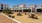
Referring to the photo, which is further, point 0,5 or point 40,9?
point 0,5

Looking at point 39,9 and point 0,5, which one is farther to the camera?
point 0,5

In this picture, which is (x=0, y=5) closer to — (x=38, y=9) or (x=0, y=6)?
(x=0, y=6)

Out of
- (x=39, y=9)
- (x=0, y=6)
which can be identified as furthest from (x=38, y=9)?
(x=0, y=6)

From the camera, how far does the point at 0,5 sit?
61.6m

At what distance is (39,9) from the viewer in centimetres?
4856

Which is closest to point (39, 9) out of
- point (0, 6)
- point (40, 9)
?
point (40, 9)

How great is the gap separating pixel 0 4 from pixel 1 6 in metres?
1.29

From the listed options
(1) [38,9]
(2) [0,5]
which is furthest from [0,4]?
(1) [38,9]

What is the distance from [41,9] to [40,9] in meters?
0.50

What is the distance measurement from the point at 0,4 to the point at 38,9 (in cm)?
2418

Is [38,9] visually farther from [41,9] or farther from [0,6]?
[0,6]

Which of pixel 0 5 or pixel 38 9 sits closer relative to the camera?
pixel 38 9

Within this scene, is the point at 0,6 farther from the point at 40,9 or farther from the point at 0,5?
the point at 40,9

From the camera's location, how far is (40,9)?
48531 mm
